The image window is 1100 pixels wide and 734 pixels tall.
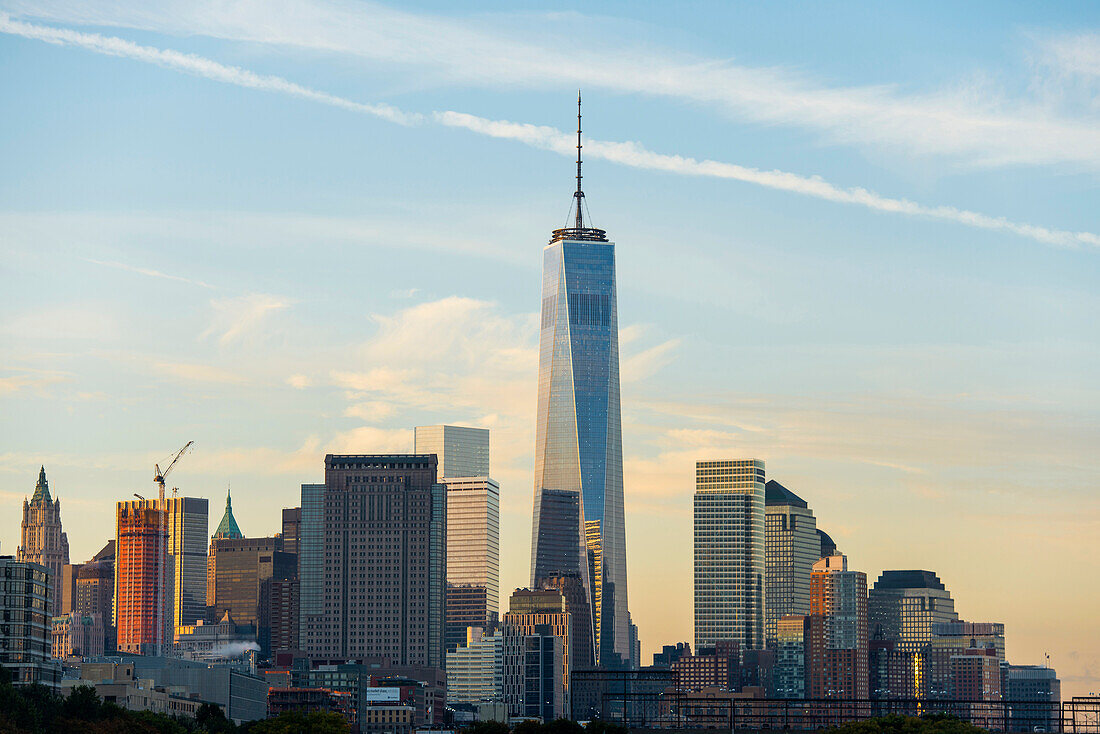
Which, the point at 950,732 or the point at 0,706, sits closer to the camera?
the point at 0,706

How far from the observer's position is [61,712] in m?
191

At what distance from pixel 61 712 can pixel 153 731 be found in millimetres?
9447

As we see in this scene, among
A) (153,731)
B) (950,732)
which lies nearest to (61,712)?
(153,731)

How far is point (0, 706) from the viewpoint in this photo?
17762cm

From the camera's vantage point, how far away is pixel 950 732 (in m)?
195

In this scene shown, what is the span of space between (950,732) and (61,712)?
300ft

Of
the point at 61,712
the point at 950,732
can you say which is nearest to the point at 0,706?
the point at 61,712

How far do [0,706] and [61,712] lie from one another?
13.9 meters

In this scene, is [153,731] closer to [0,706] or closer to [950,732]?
[0,706]

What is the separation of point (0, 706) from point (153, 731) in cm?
1899

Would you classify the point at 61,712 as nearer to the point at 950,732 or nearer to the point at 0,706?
the point at 0,706

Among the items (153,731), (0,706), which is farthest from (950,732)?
(0,706)

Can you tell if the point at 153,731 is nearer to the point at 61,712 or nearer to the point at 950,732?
the point at 61,712

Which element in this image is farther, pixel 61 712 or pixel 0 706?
pixel 61 712
